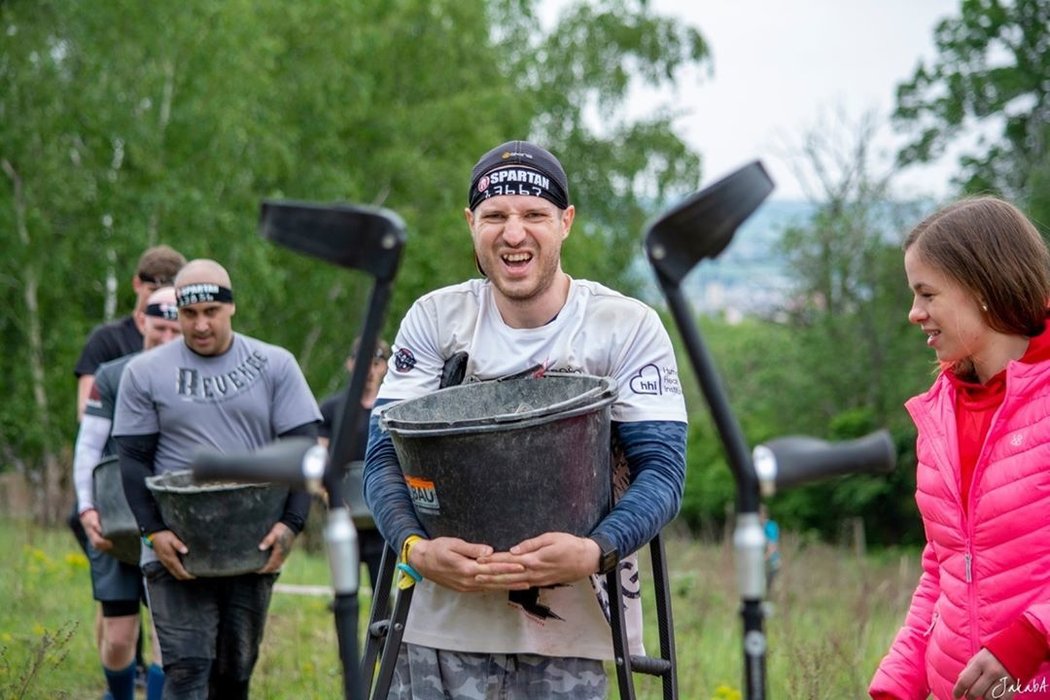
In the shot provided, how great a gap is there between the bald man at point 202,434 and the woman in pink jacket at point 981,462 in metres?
2.84

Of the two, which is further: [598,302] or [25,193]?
[25,193]

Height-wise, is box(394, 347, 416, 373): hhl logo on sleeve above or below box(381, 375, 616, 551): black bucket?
above

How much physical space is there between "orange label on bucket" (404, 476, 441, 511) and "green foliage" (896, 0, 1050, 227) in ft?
108

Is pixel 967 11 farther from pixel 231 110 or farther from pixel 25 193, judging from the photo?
pixel 25 193

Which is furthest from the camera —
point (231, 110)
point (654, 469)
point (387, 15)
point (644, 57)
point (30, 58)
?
point (644, 57)

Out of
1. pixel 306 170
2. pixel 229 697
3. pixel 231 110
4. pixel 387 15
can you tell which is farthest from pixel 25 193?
pixel 229 697

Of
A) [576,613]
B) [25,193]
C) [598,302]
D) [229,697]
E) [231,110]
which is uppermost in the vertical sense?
[231,110]

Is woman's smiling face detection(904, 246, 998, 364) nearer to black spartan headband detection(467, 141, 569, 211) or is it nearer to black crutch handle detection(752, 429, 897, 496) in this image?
black crutch handle detection(752, 429, 897, 496)

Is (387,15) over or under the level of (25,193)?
over

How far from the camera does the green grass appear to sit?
5.98 m

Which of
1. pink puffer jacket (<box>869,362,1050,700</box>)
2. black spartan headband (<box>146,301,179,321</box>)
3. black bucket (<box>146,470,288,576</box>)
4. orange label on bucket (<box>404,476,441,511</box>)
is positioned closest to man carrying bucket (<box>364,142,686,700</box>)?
orange label on bucket (<box>404,476,441,511</box>)

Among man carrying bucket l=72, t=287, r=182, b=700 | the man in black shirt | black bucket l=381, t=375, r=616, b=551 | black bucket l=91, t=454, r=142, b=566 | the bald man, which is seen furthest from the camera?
the man in black shirt

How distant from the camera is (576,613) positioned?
3615 mm

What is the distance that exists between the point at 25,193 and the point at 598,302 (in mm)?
18375
